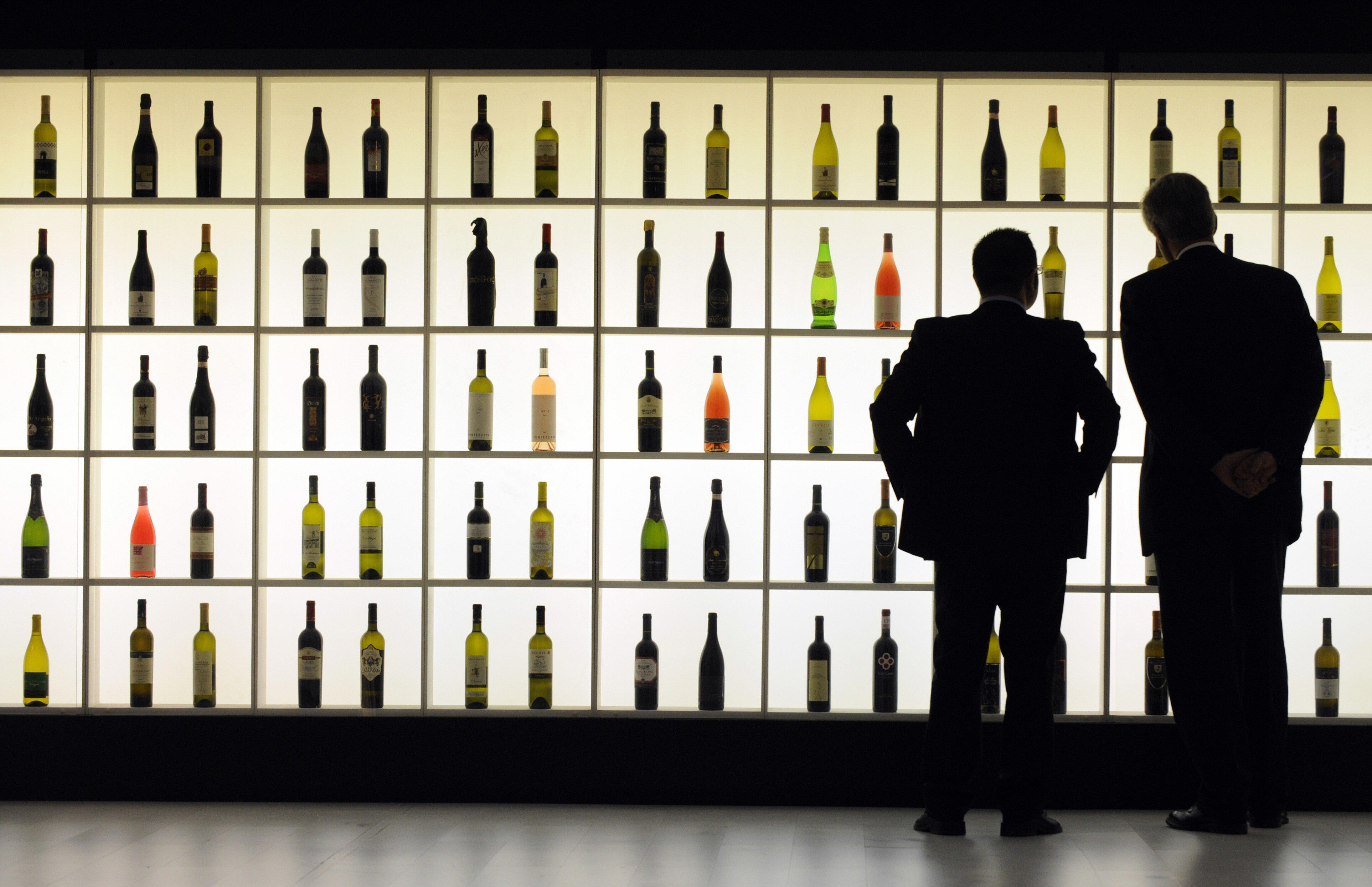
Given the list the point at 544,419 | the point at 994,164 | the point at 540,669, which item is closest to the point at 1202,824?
the point at 540,669

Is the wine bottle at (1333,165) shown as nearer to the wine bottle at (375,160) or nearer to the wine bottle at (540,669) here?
the wine bottle at (540,669)

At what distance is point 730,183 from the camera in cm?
335

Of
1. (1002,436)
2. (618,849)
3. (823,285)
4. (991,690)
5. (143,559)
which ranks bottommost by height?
(618,849)

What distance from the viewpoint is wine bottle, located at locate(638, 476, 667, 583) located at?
10.4ft

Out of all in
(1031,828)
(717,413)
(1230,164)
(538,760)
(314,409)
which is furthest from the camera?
(717,413)

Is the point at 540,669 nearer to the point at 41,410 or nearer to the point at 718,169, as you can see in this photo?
the point at 718,169

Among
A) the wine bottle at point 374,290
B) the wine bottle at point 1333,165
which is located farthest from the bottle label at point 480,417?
the wine bottle at point 1333,165

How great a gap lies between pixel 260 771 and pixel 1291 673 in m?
2.86

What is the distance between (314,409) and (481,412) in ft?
1.56

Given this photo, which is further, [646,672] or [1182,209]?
[646,672]

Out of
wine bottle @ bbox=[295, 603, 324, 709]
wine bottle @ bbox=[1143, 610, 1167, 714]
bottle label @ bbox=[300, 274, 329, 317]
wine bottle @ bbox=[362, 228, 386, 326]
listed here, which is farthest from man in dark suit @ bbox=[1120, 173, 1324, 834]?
wine bottle @ bbox=[295, 603, 324, 709]

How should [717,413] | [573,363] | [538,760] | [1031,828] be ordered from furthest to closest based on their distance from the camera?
[573,363]
[717,413]
[538,760]
[1031,828]

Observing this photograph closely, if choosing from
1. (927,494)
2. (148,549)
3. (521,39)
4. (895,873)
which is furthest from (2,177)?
(895,873)

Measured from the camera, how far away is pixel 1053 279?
3.16m
